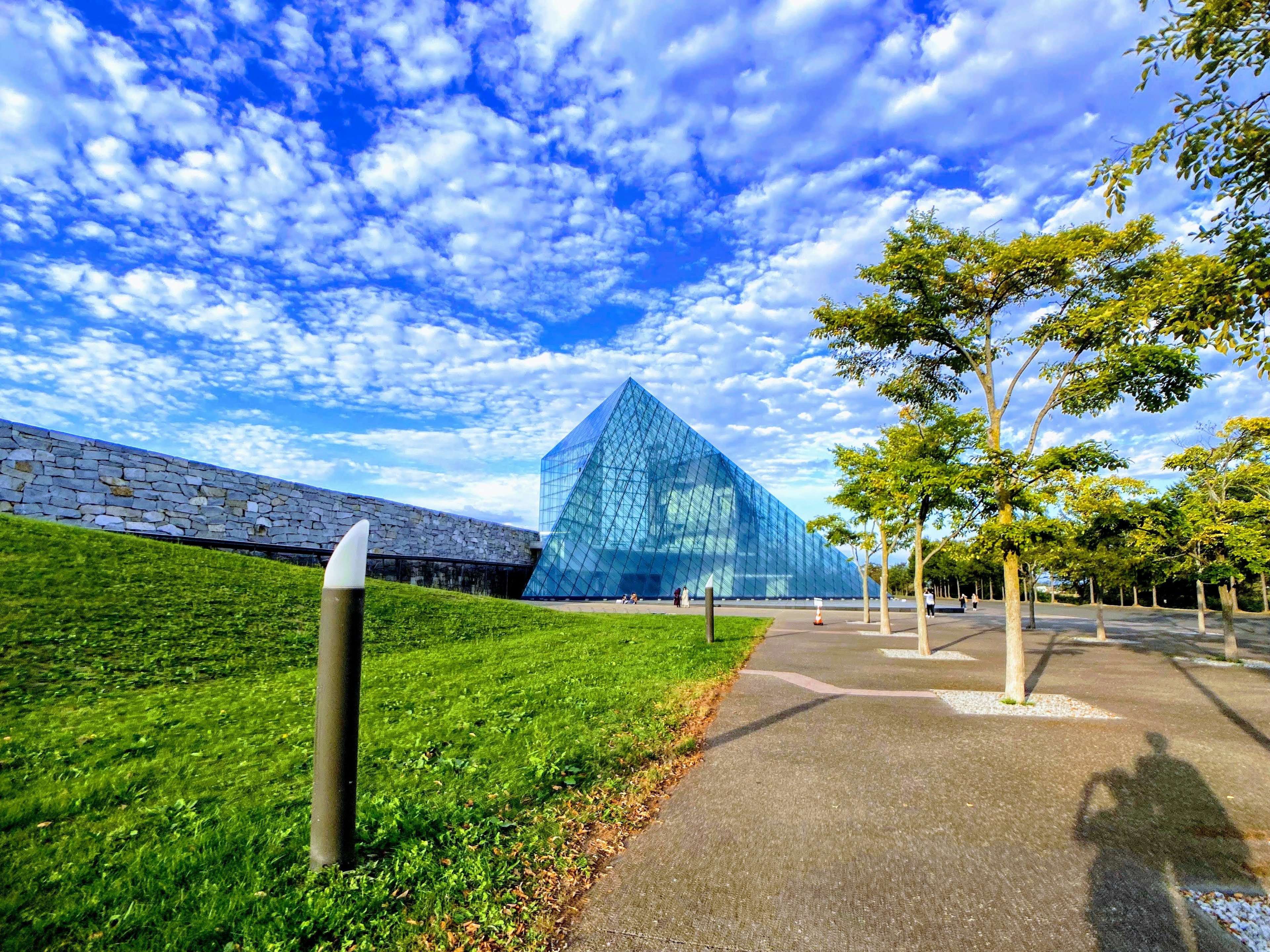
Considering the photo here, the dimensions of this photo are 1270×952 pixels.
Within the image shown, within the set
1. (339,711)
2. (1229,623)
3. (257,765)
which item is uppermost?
(339,711)

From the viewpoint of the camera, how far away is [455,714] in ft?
21.3

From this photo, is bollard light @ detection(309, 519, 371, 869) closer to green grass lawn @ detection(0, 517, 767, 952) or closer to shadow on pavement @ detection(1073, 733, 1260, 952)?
green grass lawn @ detection(0, 517, 767, 952)

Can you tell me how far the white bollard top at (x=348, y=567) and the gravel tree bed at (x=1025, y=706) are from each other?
8.10 m

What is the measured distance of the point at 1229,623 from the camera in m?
13.5

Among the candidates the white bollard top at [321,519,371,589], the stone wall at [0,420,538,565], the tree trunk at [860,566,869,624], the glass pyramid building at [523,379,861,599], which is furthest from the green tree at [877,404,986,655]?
the glass pyramid building at [523,379,861,599]

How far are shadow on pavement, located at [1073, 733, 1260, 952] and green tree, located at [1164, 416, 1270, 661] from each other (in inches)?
329

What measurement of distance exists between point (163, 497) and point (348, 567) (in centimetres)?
1994

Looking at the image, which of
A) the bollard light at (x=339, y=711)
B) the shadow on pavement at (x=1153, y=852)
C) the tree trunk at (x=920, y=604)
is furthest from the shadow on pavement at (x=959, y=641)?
the bollard light at (x=339, y=711)

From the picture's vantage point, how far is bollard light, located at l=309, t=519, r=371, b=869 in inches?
116

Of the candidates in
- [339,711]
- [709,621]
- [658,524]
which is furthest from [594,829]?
[658,524]

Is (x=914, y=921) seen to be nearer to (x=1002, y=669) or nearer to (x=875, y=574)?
(x=1002, y=669)

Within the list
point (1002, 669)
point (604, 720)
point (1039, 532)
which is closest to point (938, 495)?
point (1039, 532)

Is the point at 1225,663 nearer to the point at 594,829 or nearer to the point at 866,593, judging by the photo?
the point at 866,593

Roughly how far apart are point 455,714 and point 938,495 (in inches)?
337
